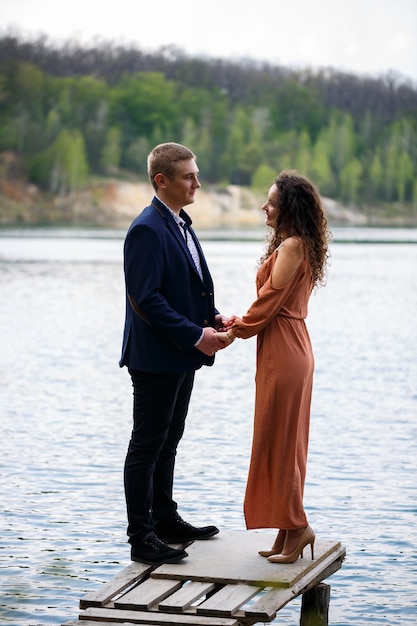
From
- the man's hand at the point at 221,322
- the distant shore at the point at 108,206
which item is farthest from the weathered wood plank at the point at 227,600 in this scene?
the distant shore at the point at 108,206

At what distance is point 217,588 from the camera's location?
219 inches

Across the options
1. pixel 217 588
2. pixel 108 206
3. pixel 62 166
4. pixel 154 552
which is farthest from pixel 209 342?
pixel 62 166

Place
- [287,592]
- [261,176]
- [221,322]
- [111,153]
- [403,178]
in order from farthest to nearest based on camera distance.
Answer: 1. [403,178]
2. [261,176]
3. [111,153]
4. [221,322]
5. [287,592]

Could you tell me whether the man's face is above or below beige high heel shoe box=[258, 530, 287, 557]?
above

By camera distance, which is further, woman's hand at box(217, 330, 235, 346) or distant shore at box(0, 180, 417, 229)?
distant shore at box(0, 180, 417, 229)

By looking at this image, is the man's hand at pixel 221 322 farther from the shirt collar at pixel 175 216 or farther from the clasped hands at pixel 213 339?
the shirt collar at pixel 175 216

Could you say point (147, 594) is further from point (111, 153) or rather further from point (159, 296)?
point (111, 153)

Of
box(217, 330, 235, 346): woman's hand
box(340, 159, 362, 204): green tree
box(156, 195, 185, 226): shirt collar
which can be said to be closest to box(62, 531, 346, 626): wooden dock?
box(217, 330, 235, 346): woman's hand

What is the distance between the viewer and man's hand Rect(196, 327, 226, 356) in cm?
576

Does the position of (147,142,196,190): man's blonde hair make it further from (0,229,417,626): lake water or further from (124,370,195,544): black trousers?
(0,229,417,626): lake water

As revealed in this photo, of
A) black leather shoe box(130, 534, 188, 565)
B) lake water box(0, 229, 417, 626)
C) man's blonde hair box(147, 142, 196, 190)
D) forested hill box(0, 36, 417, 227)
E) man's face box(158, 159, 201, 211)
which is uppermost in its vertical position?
forested hill box(0, 36, 417, 227)

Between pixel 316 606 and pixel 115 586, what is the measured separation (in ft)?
3.65

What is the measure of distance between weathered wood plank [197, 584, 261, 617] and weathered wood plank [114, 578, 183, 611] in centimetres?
21

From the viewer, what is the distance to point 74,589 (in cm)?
744
